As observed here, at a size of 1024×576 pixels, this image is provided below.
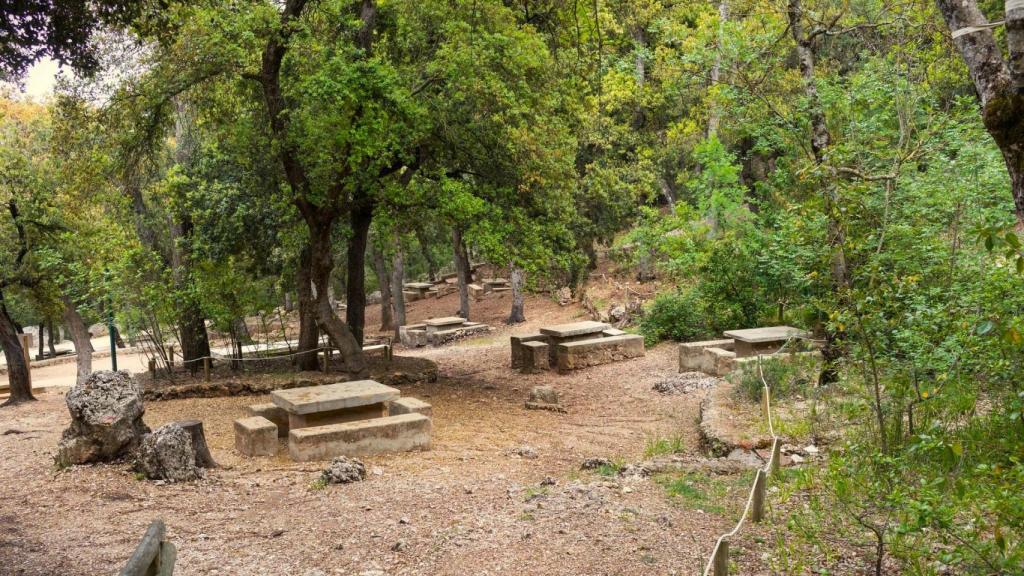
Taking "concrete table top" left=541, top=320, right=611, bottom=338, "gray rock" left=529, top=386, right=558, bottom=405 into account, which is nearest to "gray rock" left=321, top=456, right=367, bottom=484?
"gray rock" left=529, top=386, right=558, bottom=405

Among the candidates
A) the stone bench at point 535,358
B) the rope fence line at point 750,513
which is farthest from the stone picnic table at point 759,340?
the rope fence line at point 750,513

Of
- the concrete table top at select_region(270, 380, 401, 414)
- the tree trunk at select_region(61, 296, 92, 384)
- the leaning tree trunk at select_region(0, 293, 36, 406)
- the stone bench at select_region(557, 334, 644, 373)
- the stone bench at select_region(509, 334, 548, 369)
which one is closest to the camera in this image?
the concrete table top at select_region(270, 380, 401, 414)

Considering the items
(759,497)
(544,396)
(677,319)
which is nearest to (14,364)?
(544,396)

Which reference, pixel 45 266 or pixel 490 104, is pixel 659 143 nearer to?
pixel 490 104

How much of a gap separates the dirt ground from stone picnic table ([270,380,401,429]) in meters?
0.77

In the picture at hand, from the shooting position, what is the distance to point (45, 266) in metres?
15.6

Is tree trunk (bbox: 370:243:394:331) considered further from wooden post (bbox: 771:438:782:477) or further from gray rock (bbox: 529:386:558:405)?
wooden post (bbox: 771:438:782:477)

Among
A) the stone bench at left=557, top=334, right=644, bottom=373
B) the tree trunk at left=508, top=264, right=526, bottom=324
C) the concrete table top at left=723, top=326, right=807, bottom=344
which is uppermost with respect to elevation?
the tree trunk at left=508, top=264, right=526, bottom=324

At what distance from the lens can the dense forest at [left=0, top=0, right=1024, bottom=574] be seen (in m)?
6.72

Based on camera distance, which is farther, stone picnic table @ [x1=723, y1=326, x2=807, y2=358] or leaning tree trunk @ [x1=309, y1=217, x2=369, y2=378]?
leaning tree trunk @ [x1=309, y1=217, x2=369, y2=378]

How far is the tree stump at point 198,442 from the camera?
8523 mm

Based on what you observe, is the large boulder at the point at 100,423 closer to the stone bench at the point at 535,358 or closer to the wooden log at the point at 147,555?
the wooden log at the point at 147,555

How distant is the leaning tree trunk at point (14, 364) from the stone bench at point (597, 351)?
11108mm

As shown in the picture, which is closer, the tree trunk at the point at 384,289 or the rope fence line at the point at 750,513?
the rope fence line at the point at 750,513
